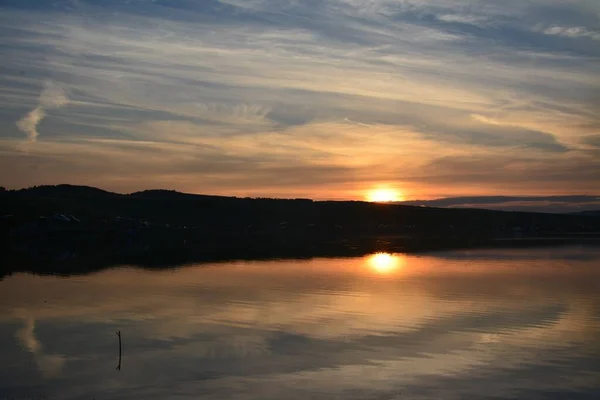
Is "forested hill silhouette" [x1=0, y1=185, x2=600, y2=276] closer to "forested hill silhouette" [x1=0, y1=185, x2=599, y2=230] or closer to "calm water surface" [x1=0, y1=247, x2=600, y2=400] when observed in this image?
"forested hill silhouette" [x1=0, y1=185, x2=599, y2=230]

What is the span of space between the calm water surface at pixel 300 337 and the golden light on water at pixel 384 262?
5944 mm

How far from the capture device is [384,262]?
50.3 m

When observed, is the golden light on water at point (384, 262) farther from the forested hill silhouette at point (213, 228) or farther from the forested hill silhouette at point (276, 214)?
the forested hill silhouette at point (276, 214)

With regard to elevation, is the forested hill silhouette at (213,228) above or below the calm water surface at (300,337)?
above

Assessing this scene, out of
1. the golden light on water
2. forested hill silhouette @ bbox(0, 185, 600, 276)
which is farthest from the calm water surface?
forested hill silhouette @ bbox(0, 185, 600, 276)

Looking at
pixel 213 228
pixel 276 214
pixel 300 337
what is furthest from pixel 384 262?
pixel 276 214

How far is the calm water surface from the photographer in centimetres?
1541

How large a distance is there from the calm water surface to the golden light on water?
5.94m

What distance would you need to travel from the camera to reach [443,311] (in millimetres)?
26000

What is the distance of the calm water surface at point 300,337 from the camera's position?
1541cm

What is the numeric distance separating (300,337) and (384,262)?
3021 centimetres

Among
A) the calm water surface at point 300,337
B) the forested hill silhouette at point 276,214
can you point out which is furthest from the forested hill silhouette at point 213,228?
the calm water surface at point 300,337

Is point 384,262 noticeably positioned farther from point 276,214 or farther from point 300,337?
point 276,214

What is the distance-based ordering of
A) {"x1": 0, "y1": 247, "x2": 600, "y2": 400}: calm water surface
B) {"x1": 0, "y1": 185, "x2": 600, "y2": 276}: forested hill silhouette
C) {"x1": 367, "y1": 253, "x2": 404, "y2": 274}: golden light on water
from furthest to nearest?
{"x1": 0, "y1": 185, "x2": 600, "y2": 276}: forested hill silhouette, {"x1": 367, "y1": 253, "x2": 404, "y2": 274}: golden light on water, {"x1": 0, "y1": 247, "x2": 600, "y2": 400}: calm water surface
